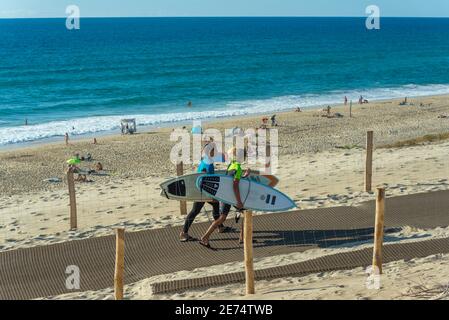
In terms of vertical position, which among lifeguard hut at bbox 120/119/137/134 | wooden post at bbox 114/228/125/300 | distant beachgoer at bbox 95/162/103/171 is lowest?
distant beachgoer at bbox 95/162/103/171

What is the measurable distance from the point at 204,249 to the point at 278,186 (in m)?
6.02

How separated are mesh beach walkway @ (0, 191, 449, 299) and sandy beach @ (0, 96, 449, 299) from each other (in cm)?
34

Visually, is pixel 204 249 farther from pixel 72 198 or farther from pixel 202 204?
pixel 72 198

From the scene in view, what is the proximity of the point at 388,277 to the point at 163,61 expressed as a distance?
225 ft

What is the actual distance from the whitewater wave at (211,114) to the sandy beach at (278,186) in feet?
12.1

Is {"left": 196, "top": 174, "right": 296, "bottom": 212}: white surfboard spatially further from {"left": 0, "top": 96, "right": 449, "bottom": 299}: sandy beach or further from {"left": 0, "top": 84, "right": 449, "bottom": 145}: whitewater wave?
{"left": 0, "top": 84, "right": 449, "bottom": 145}: whitewater wave

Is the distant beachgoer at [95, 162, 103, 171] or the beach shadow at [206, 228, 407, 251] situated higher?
the beach shadow at [206, 228, 407, 251]

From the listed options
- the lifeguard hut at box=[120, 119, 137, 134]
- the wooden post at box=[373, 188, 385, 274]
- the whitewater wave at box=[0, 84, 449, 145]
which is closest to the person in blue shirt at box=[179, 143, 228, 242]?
the wooden post at box=[373, 188, 385, 274]

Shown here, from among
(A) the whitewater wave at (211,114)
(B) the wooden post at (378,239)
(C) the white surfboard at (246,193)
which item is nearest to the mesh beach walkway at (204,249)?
(C) the white surfboard at (246,193)

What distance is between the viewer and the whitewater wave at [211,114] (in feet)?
110

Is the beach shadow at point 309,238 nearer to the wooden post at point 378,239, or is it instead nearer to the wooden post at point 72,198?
the wooden post at point 378,239

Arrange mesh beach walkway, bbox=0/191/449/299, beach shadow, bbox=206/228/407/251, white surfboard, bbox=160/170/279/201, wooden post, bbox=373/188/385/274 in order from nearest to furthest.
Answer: wooden post, bbox=373/188/385/274 < mesh beach walkway, bbox=0/191/449/299 < beach shadow, bbox=206/228/407/251 < white surfboard, bbox=160/170/279/201

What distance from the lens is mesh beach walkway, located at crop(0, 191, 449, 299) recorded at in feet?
31.8

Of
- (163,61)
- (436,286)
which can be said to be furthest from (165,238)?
(163,61)
